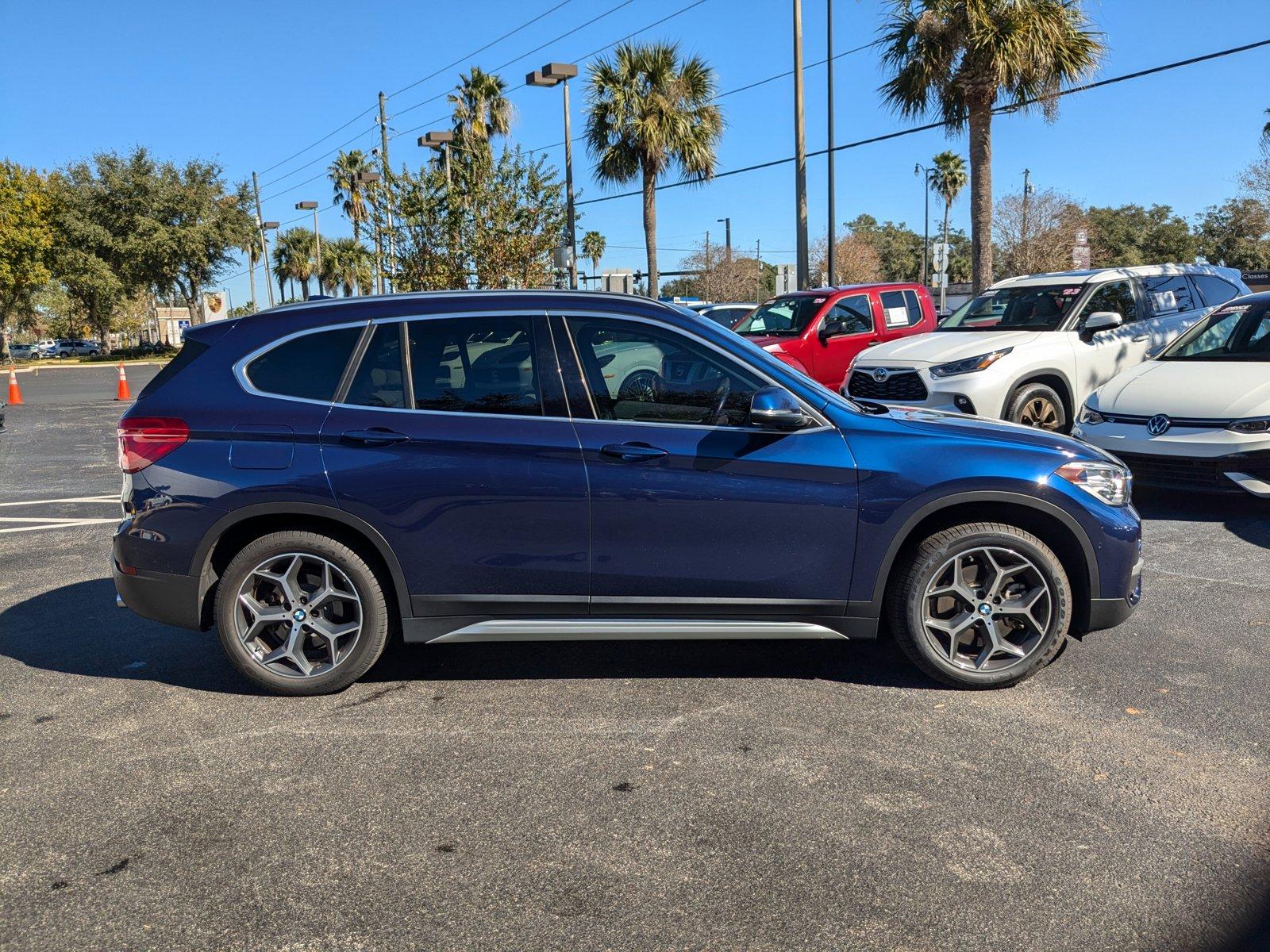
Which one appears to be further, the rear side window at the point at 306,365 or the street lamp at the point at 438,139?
the street lamp at the point at 438,139

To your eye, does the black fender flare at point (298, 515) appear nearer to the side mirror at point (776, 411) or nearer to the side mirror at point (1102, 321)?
the side mirror at point (776, 411)

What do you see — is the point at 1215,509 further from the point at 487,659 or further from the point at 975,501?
the point at 487,659

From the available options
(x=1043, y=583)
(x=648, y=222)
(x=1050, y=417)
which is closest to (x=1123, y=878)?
(x=1043, y=583)

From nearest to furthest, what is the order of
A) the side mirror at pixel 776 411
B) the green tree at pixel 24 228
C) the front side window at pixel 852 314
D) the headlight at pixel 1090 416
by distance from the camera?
1. the side mirror at pixel 776 411
2. the headlight at pixel 1090 416
3. the front side window at pixel 852 314
4. the green tree at pixel 24 228

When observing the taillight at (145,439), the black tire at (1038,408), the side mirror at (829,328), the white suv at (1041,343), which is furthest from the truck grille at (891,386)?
the taillight at (145,439)

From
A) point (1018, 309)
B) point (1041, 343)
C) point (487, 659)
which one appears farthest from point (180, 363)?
point (1018, 309)

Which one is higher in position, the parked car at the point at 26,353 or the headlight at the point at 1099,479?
the parked car at the point at 26,353

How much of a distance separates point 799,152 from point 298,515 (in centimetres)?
1851

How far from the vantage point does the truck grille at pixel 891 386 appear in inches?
415

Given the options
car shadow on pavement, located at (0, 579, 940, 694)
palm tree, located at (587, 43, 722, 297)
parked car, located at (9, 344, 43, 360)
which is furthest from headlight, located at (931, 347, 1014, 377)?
parked car, located at (9, 344, 43, 360)

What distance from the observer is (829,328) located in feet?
49.0

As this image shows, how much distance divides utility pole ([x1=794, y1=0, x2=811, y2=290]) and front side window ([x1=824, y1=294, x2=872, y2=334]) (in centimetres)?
637

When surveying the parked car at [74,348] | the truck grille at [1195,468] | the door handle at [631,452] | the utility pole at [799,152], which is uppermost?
the utility pole at [799,152]

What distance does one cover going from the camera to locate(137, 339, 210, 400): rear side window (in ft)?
15.1
